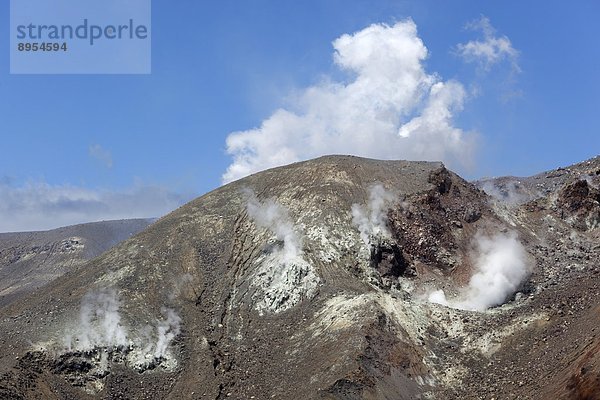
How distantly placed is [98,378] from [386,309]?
19.9 metres

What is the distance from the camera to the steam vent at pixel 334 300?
3619cm

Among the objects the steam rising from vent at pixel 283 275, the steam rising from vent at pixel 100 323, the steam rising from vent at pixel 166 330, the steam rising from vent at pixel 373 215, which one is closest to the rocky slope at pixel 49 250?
the steam rising from vent at pixel 100 323

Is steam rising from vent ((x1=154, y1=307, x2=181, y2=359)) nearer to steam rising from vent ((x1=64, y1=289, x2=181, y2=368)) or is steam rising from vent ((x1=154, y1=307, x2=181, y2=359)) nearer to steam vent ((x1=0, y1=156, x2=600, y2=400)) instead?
steam rising from vent ((x1=64, y1=289, x2=181, y2=368))

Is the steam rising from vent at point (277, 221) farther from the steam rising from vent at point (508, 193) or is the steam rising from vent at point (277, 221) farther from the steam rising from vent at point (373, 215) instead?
the steam rising from vent at point (508, 193)

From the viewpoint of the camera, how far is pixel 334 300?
42781mm

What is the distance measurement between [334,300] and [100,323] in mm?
16778

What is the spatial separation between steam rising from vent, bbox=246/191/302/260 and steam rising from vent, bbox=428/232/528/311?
37.7 feet

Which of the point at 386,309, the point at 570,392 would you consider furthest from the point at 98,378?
the point at 570,392

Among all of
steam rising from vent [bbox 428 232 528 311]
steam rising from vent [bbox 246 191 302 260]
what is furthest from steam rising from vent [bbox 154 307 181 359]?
steam rising from vent [bbox 428 232 528 311]

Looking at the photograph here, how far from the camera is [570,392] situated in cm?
2816

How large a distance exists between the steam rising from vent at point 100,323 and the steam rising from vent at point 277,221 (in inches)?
534

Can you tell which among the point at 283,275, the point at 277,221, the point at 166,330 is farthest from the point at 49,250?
the point at 283,275

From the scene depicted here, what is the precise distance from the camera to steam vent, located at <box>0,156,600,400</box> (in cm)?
3619

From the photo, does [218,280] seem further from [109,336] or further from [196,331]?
[109,336]
